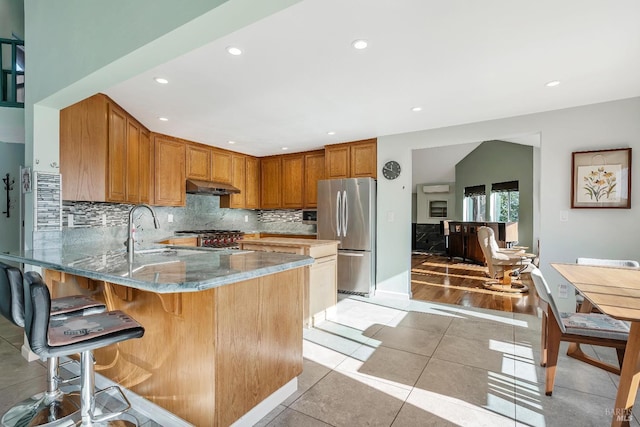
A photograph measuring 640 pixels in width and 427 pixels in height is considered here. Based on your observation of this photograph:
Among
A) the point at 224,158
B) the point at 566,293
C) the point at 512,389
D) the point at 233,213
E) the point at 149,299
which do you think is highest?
the point at 224,158

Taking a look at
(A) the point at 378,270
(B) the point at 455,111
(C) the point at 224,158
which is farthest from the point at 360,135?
(C) the point at 224,158

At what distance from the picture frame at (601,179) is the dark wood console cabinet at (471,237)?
4254mm

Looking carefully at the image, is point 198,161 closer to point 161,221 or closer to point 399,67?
point 161,221

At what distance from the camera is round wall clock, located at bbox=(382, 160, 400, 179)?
14.3ft

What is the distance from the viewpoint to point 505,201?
803 cm

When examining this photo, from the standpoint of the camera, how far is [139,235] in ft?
13.6

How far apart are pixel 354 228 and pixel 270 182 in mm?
2028

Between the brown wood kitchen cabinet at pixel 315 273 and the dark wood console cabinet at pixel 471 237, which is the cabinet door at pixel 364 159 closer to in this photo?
the brown wood kitchen cabinet at pixel 315 273

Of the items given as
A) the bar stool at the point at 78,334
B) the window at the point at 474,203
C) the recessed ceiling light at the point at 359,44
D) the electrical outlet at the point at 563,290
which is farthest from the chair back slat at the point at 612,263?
the window at the point at 474,203

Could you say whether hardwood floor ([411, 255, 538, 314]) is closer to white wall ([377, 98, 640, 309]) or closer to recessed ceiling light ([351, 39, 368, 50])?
white wall ([377, 98, 640, 309])

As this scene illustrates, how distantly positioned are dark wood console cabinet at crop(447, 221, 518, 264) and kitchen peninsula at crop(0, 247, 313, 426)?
6620 millimetres

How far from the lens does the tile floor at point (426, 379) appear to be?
5.80 ft

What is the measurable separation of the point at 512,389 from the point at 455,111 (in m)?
2.61

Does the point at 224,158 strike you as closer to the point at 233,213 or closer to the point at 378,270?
the point at 233,213
